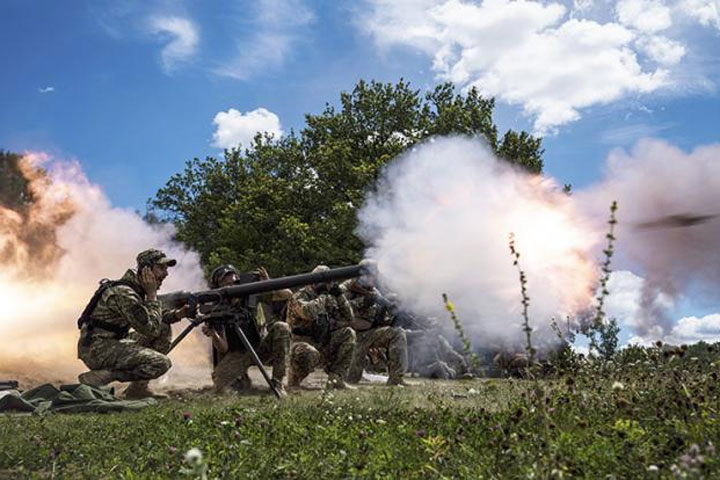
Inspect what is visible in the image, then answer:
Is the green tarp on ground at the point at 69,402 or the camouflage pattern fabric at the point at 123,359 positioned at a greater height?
the camouflage pattern fabric at the point at 123,359

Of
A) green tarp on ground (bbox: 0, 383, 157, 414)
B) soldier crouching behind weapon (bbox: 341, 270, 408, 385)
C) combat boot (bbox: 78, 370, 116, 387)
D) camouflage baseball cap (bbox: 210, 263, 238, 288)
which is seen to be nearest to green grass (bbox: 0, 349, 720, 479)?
green tarp on ground (bbox: 0, 383, 157, 414)

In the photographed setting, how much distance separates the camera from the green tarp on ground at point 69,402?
1088 centimetres

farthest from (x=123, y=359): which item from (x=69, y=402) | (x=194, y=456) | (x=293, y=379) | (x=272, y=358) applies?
(x=194, y=456)

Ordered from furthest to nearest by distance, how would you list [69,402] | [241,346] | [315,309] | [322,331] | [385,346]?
1. [385,346]
2. [322,331]
3. [315,309]
4. [241,346]
5. [69,402]

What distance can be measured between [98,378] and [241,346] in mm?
2303

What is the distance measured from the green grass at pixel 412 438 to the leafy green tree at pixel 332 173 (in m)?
18.6

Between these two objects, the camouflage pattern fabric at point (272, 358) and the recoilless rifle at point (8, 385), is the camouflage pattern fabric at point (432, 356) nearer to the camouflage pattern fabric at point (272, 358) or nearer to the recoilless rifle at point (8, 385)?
the camouflage pattern fabric at point (272, 358)

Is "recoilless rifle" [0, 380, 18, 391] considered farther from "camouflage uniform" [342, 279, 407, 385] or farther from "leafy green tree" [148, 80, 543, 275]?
"leafy green tree" [148, 80, 543, 275]

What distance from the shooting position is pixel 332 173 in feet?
100

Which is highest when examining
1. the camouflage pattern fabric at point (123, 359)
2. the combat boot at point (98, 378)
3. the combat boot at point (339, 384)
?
the camouflage pattern fabric at point (123, 359)

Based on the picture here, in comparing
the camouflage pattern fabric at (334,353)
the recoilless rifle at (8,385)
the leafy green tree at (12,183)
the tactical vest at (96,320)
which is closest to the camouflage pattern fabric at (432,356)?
the camouflage pattern fabric at (334,353)

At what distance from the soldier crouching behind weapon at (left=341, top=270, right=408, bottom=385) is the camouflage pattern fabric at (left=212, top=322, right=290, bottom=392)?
238 cm

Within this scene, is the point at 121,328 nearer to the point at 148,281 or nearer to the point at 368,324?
the point at 148,281

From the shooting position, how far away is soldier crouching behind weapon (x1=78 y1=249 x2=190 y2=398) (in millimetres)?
12156
